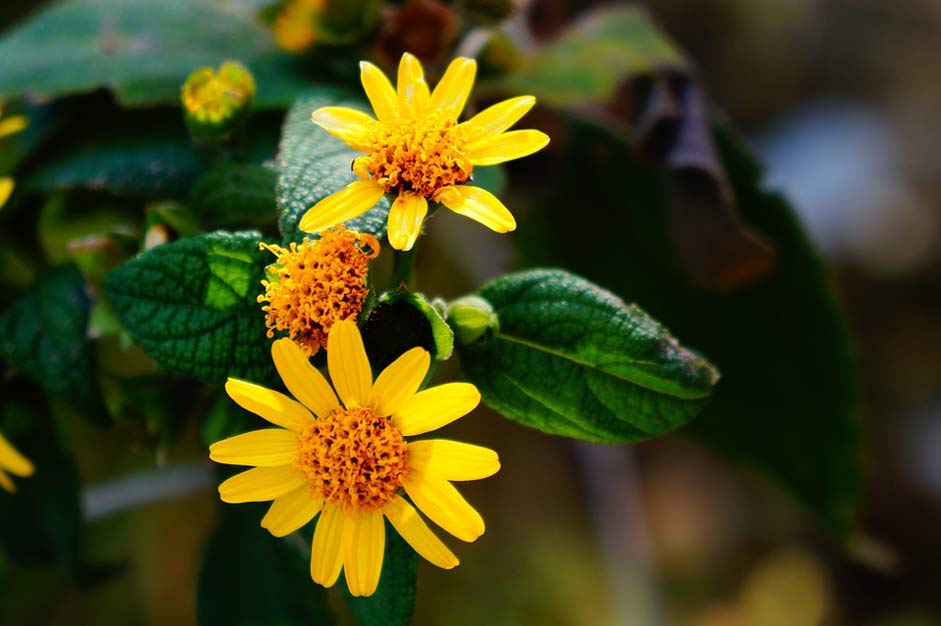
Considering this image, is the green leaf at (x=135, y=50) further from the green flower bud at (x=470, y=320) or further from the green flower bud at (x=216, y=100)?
the green flower bud at (x=470, y=320)

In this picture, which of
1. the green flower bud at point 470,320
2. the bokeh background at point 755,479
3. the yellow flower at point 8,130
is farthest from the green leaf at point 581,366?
the bokeh background at point 755,479

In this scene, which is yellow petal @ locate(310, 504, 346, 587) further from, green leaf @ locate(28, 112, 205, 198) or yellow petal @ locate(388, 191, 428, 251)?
green leaf @ locate(28, 112, 205, 198)

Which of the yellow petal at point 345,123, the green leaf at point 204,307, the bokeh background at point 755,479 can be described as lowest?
the bokeh background at point 755,479

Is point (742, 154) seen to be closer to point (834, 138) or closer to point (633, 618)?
point (633, 618)

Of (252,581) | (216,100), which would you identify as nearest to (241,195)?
(216,100)

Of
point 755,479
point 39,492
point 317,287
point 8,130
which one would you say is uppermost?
point 317,287

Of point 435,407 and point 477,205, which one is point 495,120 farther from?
point 435,407
